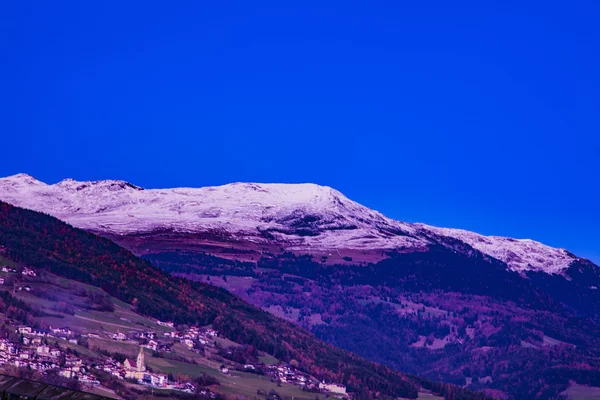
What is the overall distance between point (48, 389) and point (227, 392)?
605ft

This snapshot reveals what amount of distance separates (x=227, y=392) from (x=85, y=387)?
41.6m

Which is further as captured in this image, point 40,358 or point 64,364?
point 64,364

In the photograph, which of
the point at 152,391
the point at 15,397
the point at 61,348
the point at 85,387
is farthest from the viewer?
the point at 61,348

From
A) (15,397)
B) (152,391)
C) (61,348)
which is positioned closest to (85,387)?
(152,391)

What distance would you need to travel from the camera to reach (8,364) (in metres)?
170

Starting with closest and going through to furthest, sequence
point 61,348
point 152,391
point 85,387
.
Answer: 1. point 85,387
2. point 152,391
3. point 61,348

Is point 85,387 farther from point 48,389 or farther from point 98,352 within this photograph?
point 48,389

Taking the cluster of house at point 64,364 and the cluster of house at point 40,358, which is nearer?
the cluster of house at point 40,358

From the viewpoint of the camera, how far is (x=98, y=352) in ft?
652

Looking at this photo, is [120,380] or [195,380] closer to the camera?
[120,380]

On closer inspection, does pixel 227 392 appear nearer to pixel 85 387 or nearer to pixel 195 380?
pixel 195 380

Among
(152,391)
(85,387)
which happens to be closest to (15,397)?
(85,387)

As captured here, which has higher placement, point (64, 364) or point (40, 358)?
point (40, 358)

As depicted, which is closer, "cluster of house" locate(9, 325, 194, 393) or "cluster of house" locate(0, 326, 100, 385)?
"cluster of house" locate(0, 326, 100, 385)
